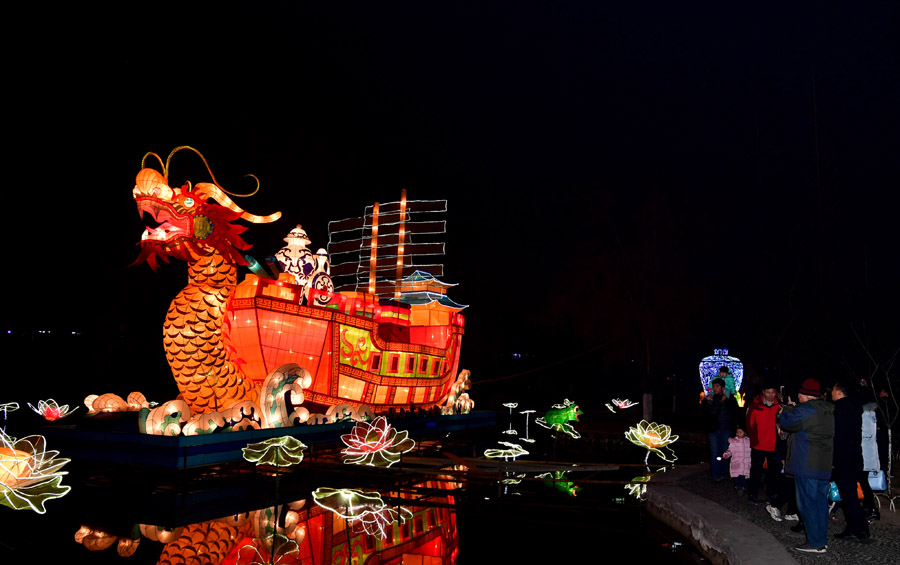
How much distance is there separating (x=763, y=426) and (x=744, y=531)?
1963 millimetres

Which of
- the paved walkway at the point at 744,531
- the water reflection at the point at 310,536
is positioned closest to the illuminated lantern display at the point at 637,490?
the paved walkway at the point at 744,531

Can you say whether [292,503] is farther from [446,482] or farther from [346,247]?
[346,247]

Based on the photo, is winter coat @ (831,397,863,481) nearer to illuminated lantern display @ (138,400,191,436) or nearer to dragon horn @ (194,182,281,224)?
illuminated lantern display @ (138,400,191,436)

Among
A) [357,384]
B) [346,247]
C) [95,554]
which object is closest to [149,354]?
[346,247]

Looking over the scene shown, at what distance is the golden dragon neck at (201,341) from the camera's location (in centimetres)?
1233

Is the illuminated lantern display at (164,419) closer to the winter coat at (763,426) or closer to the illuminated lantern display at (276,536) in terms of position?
the illuminated lantern display at (276,536)

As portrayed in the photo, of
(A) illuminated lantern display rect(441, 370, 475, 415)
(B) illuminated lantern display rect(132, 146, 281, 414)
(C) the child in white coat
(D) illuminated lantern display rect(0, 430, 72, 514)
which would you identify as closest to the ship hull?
(B) illuminated lantern display rect(132, 146, 281, 414)

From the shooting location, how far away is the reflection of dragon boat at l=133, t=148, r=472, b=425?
12328 millimetres

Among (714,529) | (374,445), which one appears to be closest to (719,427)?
(714,529)

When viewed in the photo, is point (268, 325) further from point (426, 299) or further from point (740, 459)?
point (740, 459)

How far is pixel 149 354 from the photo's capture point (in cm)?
2750

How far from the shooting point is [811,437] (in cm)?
565

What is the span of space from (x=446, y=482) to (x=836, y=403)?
18.6 ft

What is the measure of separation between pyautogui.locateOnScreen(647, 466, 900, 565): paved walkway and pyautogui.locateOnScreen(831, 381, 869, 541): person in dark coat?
0.95ft
